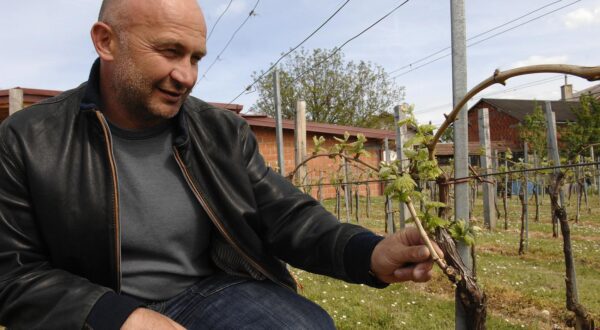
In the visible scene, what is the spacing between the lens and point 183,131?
5.49 ft

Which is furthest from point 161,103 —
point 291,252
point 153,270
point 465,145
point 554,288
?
point 554,288

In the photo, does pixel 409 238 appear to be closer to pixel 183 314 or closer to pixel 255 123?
pixel 183 314

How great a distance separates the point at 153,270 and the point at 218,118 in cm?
55

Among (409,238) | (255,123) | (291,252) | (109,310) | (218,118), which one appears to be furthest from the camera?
(255,123)

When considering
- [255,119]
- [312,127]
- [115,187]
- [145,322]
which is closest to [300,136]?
[115,187]

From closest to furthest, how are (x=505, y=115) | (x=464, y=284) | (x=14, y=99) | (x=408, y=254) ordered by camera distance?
(x=408, y=254), (x=464, y=284), (x=14, y=99), (x=505, y=115)

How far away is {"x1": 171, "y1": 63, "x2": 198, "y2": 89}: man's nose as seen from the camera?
1.55m

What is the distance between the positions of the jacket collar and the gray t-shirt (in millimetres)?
62

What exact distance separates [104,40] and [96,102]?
0.65 feet

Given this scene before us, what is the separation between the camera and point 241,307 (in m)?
1.47

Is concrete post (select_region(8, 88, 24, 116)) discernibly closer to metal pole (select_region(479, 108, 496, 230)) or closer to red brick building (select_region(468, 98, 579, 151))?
metal pole (select_region(479, 108, 496, 230))

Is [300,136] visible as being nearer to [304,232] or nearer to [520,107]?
[304,232]

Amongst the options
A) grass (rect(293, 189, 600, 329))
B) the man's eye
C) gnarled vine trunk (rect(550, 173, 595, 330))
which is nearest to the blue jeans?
the man's eye

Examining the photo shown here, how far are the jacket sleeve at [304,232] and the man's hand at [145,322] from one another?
19.8 inches
